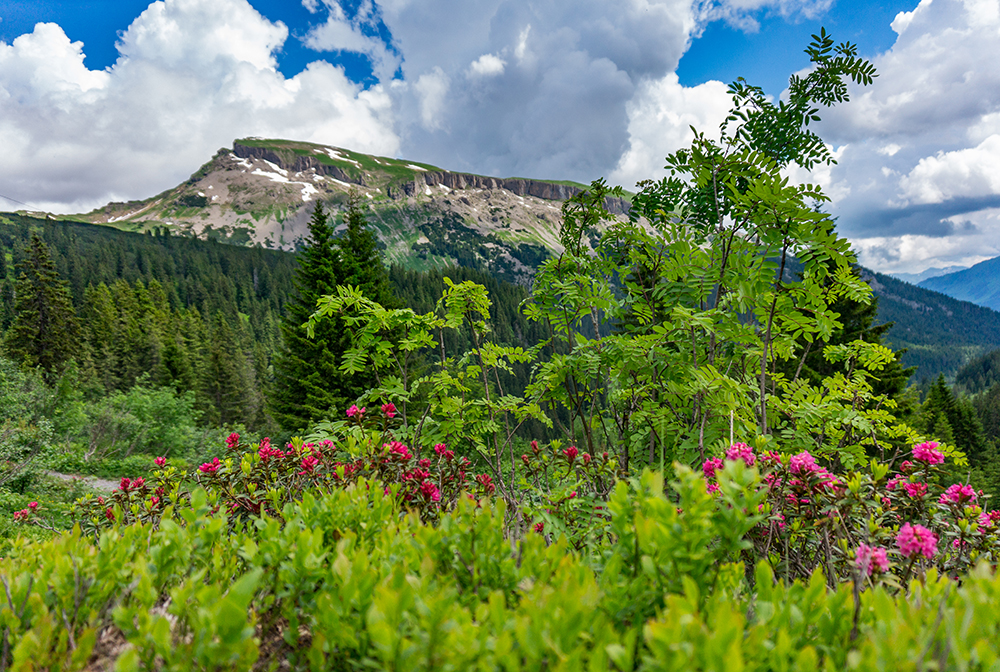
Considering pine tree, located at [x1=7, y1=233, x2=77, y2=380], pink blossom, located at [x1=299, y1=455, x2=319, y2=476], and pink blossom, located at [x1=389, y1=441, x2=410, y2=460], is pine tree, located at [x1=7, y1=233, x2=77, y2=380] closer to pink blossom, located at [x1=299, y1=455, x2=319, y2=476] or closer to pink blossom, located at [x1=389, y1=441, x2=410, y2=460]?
pink blossom, located at [x1=299, y1=455, x2=319, y2=476]

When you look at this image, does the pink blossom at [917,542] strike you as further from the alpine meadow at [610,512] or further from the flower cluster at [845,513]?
the flower cluster at [845,513]

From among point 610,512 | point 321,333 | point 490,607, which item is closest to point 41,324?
point 321,333

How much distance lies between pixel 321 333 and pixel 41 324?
113 ft

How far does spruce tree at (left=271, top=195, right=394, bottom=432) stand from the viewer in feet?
51.6

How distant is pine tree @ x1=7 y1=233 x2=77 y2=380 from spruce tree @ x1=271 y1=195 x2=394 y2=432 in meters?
28.5

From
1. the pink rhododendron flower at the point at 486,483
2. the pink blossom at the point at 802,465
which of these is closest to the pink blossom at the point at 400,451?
the pink rhododendron flower at the point at 486,483

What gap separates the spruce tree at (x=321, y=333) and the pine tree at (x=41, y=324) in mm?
28539

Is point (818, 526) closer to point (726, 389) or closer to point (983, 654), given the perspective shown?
point (726, 389)

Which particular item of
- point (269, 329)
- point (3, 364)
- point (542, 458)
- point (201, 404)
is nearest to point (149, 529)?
point (542, 458)

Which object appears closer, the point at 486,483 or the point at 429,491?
the point at 429,491

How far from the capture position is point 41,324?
33250 mm

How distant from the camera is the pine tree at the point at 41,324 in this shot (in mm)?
32594

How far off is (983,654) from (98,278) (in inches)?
4377

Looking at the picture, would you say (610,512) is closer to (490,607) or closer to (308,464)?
(490,607)
